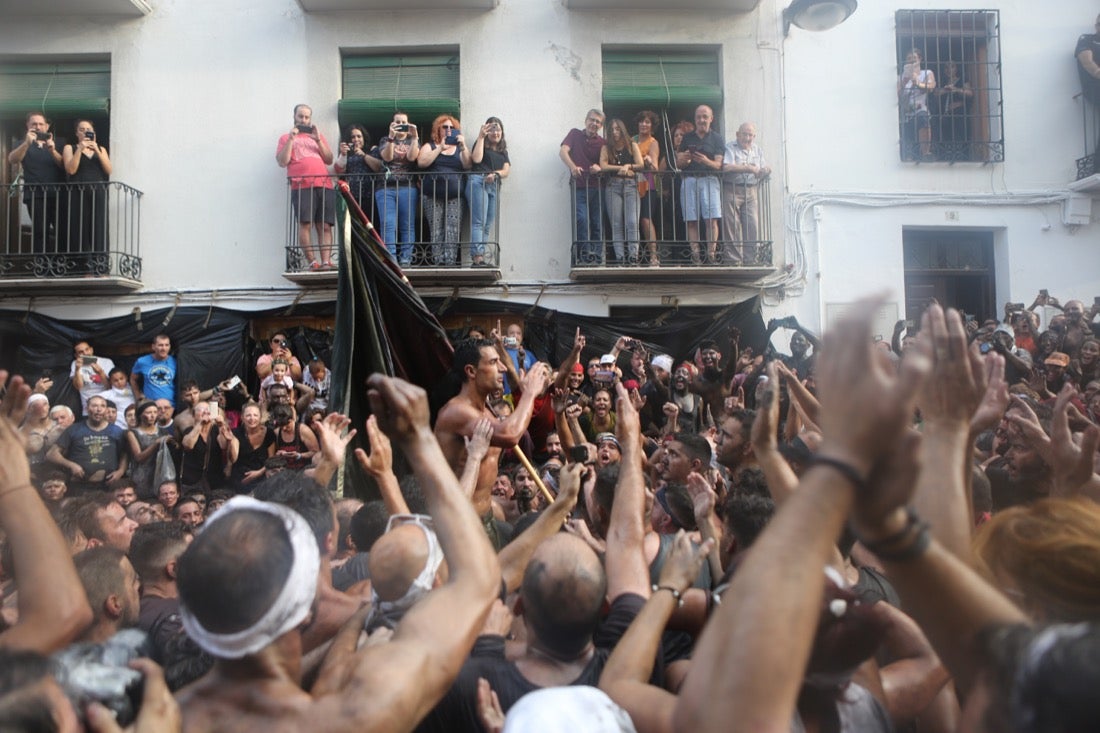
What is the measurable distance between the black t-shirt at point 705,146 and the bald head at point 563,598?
967 cm

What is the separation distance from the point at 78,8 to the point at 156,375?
4.93 meters

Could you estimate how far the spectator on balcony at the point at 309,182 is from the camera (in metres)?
11.2

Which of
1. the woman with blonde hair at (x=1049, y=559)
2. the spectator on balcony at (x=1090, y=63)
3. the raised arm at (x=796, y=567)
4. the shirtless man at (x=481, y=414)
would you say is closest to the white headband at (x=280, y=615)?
the raised arm at (x=796, y=567)

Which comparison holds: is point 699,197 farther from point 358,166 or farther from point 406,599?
point 406,599

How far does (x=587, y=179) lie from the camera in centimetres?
1125

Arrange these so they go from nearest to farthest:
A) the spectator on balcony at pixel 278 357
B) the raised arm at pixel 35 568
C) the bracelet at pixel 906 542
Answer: the bracelet at pixel 906 542
the raised arm at pixel 35 568
the spectator on balcony at pixel 278 357

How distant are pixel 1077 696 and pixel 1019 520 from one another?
76 centimetres

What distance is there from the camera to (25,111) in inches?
475

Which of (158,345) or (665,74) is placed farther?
(665,74)

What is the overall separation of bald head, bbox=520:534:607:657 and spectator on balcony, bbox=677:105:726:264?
939 centimetres

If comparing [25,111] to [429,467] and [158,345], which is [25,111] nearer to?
[158,345]

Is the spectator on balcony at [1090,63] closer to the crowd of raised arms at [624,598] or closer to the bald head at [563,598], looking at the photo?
the crowd of raised arms at [624,598]

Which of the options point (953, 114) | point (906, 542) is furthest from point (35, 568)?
point (953, 114)

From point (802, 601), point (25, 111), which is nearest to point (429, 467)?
point (802, 601)
